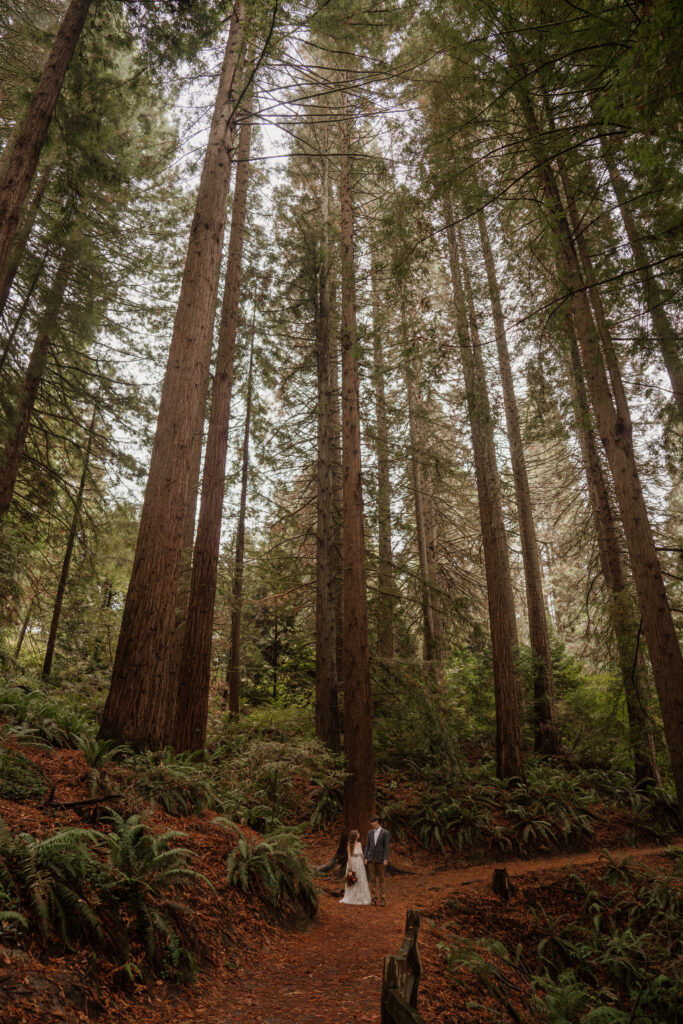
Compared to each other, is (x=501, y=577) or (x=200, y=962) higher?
(x=501, y=577)

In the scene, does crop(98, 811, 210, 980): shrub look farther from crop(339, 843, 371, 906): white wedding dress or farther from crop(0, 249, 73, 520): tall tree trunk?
crop(0, 249, 73, 520): tall tree trunk

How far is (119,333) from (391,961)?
46.1ft

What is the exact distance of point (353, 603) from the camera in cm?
974

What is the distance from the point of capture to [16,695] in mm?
6871

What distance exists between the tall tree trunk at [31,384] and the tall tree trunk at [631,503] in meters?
9.64

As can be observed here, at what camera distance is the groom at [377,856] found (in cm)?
805

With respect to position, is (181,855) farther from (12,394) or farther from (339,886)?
(12,394)

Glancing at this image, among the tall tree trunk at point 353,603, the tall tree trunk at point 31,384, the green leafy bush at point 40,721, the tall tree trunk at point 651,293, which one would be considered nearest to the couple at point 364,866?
the tall tree trunk at point 353,603

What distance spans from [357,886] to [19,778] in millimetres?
5578

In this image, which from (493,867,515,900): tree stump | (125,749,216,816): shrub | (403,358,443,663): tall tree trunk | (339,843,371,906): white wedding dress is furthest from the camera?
(403,358,443,663): tall tree trunk

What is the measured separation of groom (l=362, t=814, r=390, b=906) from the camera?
26.4ft

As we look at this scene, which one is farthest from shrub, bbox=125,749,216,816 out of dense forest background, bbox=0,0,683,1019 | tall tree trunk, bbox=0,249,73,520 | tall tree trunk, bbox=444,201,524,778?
tall tree trunk, bbox=444,201,524,778

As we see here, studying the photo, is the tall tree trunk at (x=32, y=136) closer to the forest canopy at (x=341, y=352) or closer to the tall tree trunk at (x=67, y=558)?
the forest canopy at (x=341, y=352)

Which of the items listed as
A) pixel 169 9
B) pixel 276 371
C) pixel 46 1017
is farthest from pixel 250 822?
pixel 169 9
